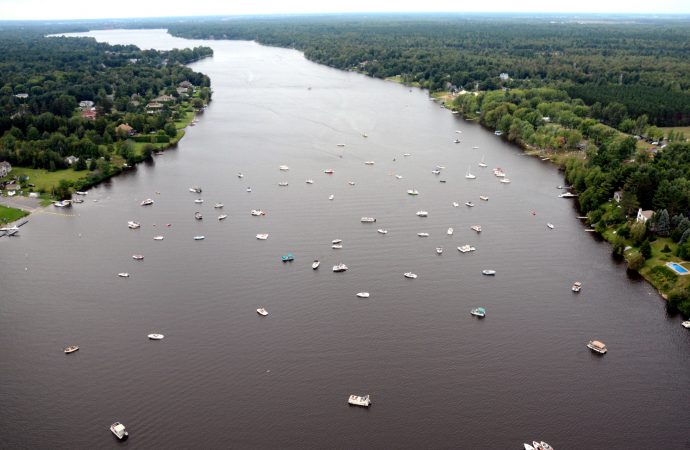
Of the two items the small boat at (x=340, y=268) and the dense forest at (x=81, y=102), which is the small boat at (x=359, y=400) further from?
the dense forest at (x=81, y=102)

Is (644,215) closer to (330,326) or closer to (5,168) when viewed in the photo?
(330,326)

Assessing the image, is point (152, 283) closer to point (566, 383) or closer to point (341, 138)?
point (566, 383)

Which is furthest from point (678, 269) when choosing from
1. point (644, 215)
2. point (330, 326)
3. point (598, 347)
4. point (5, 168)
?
point (5, 168)

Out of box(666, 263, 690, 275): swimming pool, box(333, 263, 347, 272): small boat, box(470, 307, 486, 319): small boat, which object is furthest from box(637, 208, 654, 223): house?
box(333, 263, 347, 272): small boat

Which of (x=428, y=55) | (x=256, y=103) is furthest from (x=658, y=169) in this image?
(x=428, y=55)

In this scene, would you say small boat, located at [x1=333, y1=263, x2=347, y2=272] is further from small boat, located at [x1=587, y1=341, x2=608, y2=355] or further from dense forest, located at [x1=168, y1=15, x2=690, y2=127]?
dense forest, located at [x1=168, y1=15, x2=690, y2=127]

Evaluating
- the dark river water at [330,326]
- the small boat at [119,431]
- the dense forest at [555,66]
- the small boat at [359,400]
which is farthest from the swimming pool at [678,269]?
the dense forest at [555,66]
